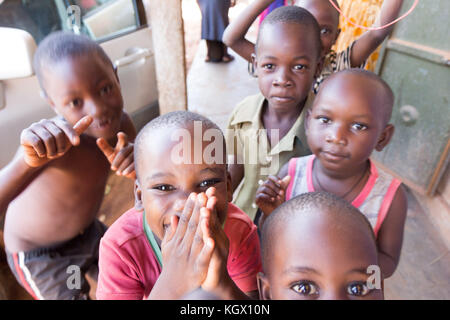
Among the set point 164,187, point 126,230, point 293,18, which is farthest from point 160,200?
point 293,18

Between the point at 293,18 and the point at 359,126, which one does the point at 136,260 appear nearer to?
the point at 359,126

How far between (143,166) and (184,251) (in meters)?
0.30

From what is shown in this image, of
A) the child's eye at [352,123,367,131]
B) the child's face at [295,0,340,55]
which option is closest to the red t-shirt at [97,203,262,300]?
the child's eye at [352,123,367,131]

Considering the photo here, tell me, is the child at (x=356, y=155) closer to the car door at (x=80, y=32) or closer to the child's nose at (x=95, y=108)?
the child's nose at (x=95, y=108)

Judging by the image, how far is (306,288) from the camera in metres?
0.54

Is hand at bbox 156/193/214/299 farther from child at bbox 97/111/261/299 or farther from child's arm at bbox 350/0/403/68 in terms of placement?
child's arm at bbox 350/0/403/68

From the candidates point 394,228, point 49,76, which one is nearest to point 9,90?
point 49,76

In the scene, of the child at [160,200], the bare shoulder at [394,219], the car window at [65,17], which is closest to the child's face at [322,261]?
the child at [160,200]

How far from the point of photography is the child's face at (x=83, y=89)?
2.86 feet

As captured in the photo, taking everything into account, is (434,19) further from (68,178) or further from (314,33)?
(68,178)

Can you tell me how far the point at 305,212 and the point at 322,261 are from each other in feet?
0.34

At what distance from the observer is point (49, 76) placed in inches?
36.3

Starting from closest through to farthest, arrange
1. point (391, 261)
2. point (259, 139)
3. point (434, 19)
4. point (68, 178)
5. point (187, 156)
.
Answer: point (187, 156), point (391, 261), point (68, 178), point (259, 139), point (434, 19)

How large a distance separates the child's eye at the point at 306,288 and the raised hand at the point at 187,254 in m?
0.20
